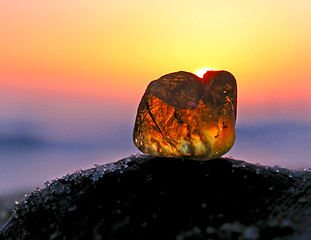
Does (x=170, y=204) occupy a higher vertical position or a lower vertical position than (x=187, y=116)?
lower

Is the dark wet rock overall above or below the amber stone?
below

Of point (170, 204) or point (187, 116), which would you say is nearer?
point (170, 204)

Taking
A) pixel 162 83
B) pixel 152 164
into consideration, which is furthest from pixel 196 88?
pixel 152 164

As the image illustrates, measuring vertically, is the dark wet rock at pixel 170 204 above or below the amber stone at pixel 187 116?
below

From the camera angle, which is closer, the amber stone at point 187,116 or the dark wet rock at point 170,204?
the dark wet rock at point 170,204
